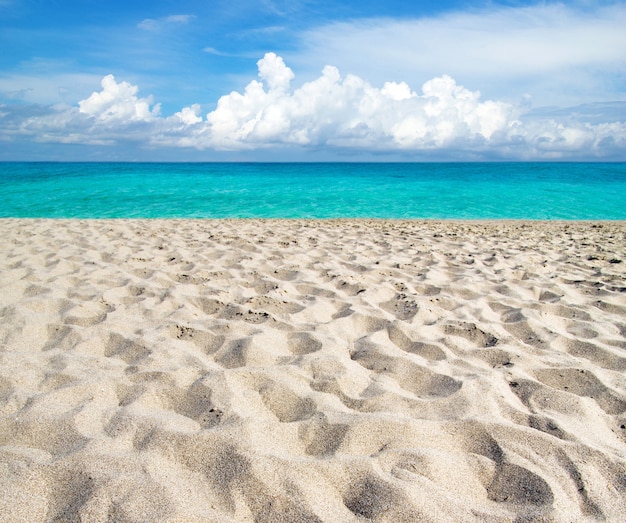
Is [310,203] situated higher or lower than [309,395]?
lower

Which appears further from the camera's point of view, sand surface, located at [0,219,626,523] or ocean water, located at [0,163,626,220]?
ocean water, located at [0,163,626,220]

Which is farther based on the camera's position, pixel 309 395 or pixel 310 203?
pixel 310 203

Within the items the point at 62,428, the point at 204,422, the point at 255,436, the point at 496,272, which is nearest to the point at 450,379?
the point at 255,436

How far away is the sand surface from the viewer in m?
1.69

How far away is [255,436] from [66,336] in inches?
72.3

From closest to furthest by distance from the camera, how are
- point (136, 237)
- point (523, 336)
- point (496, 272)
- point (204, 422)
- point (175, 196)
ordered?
point (204, 422), point (523, 336), point (496, 272), point (136, 237), point (175, 196)

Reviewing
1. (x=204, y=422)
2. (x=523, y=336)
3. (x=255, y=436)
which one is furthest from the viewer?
(x=523, y=336)

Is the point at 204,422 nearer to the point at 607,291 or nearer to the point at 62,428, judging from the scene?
the point at 62,428

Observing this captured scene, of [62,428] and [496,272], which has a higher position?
[62,428]

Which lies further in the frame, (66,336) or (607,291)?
(607,291)

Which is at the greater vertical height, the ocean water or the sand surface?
the sand surface

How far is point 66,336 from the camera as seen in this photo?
10.4 feet

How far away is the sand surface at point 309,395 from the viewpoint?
1.69 m

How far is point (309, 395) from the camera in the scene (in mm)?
2414
